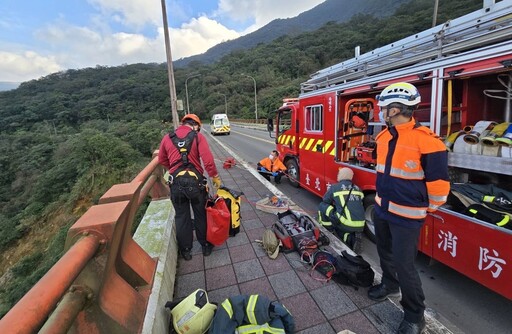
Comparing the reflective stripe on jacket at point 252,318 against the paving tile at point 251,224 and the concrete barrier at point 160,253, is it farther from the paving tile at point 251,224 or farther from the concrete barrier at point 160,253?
the paving tile at point 251,224

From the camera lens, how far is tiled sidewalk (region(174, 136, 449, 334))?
2420 mm

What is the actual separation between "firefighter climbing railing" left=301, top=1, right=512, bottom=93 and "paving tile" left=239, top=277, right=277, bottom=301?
3.35 metres

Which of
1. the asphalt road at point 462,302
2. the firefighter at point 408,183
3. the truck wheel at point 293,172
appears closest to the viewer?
the firefighter at point 408,183

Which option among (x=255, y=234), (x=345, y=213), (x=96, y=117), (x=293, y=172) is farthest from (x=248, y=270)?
(x=96, y=117)

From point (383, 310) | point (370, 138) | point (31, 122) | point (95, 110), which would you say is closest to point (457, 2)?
point (370, 138)

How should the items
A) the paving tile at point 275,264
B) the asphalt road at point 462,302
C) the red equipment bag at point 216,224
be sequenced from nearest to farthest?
the asphalt road at point 462,302 < the paving tile at point 275,264 < the red equipment bag at point 216,224

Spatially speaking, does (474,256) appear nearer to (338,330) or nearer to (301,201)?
(338,330)

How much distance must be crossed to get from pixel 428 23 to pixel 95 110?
3026 inches

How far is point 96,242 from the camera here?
1.44 meters

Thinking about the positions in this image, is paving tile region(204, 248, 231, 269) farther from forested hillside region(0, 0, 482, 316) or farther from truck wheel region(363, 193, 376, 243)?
forested hillside region(0, 0, 482, 316)

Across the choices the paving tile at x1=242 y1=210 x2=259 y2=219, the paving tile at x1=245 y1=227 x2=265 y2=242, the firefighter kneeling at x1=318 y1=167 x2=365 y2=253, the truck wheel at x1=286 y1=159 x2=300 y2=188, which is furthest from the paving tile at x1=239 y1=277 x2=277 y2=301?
the truck wheel at x1=286 y1=159 x2=300 y2=188

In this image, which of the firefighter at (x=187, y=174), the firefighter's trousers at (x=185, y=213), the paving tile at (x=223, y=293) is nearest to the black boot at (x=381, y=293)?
the paving tile at (x=223, y=293)

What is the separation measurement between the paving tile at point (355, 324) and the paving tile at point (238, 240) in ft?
5.93

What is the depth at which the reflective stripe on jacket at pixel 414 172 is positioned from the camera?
218cm
